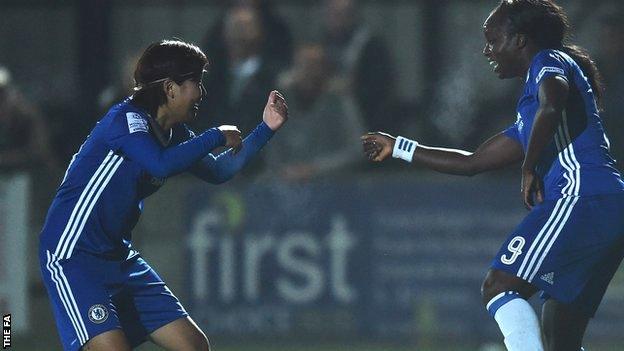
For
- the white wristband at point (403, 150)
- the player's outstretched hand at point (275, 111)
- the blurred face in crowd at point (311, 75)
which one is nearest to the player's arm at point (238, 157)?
the player's outstretched hand at point (275, 111)

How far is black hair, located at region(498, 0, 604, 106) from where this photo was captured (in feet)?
22.2

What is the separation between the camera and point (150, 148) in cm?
634

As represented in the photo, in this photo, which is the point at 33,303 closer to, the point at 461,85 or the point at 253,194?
the point at 253,194

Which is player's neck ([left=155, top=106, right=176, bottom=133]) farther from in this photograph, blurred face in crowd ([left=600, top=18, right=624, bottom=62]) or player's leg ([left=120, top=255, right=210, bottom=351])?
blurred face in crowd ([left=600, top=18, right=624, bottom=62])

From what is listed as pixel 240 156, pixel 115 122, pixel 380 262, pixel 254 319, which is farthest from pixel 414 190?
pixel 115 122

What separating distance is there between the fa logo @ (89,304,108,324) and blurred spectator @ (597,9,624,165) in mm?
5491

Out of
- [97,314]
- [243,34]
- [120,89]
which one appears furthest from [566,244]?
[120,89]

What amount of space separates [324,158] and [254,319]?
4.45 feet

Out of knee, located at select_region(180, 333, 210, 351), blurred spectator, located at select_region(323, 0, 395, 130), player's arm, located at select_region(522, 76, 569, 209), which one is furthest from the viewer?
blurred spectator, located at select_region(323, 0, 395, 130)

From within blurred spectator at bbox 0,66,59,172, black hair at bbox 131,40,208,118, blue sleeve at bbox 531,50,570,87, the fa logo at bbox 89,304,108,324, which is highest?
black hair at bbox 131,40,208,118

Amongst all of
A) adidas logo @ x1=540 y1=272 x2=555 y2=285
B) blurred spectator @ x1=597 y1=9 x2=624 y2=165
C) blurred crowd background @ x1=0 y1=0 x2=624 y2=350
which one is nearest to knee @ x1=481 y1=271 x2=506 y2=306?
adidas logo @ x1=540 y1=272 x2=555 y2=285

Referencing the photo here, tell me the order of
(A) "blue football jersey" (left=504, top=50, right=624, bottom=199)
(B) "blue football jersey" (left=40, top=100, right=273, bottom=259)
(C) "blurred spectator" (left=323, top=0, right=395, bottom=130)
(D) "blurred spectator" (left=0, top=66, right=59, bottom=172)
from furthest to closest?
(C) "blurred spectator" (left=323, top=0, right=395, bottom=130), (D) "blurred spectator" (left=0, top=66, right=59, bottom=172), (A) "blue football jersey" (left=504, top=50, right=624, bottom=199), (B) "blue football jersey" (left=40, top=100, right=273, bottom=259)

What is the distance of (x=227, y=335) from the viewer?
10703 mm

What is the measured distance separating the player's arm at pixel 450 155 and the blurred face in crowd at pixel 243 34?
4.37 m
